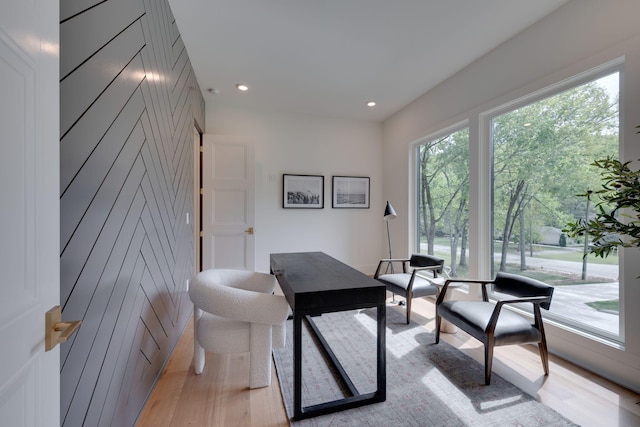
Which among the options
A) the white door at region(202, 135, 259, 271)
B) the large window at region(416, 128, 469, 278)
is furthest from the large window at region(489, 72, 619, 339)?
the white door at region(202, 135, 259, 271)

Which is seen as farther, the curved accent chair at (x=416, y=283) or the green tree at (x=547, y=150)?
the curved accent chair at (x=416, y=283)

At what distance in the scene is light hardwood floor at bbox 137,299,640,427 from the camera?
1.56 m

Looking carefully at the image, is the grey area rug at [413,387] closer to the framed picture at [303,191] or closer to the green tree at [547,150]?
the green tree at [547,150]

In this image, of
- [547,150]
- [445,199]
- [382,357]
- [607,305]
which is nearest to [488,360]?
[382,357]

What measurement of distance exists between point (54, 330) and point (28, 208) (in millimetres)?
310

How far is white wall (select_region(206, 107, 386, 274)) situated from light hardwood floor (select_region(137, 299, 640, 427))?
234cm

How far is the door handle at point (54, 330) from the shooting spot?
662 mm

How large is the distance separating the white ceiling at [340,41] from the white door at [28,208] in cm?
197

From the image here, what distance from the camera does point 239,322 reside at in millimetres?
1878

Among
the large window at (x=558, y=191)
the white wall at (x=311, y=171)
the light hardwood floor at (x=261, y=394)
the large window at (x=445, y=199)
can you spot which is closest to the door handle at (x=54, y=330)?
the light hardwood floor at (x=261, y=394)

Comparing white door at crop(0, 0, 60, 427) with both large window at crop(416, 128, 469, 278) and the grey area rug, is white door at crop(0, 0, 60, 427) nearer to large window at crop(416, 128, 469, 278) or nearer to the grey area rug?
the grey area rug

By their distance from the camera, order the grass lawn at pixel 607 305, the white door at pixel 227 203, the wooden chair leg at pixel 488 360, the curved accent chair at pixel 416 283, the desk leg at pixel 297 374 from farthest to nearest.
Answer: the white door at pixel 227 203 → the curved accent chair at pixel 416 283 → the grass lawn at pixel 607 305 → the wooden chair leg at pixel 488 360 → the desk leg at pixel 297 374

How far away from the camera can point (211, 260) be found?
143 inches

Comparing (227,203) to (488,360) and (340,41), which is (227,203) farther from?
(488,360)
